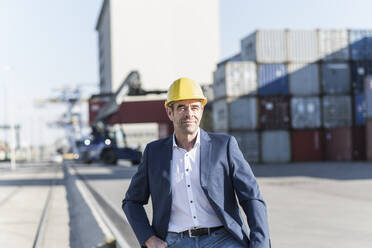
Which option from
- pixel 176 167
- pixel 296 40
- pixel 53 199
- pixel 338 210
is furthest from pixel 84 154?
pixel 176 167

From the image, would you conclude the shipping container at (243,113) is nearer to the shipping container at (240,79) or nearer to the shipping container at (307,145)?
the shipping container at (240,79)

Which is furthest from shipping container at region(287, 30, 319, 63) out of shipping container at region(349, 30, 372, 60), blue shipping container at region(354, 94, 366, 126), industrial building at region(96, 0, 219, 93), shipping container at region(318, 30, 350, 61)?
industrial building at region(96, 0, 219, 93)

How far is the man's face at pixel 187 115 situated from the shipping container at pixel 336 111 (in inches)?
1292

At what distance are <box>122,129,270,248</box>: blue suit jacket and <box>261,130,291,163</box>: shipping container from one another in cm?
3158

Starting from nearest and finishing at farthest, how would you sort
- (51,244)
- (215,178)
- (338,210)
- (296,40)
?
(215,178)
(51,244)
(338,210)
(296,40)

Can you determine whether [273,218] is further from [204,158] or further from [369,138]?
[369,138]

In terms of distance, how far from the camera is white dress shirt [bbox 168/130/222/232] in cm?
279

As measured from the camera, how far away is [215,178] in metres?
2.76

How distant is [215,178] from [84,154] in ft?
123

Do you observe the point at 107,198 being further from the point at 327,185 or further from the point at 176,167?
the point at 176,167

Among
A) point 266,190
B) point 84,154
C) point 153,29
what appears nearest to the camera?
point 266,190

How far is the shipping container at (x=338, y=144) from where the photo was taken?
111 ft

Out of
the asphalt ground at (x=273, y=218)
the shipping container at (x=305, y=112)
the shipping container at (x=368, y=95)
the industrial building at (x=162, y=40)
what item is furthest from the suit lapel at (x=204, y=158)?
the industrial building at (x=162, y=40)

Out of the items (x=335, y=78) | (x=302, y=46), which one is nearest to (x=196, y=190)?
(x=302, y=46)
